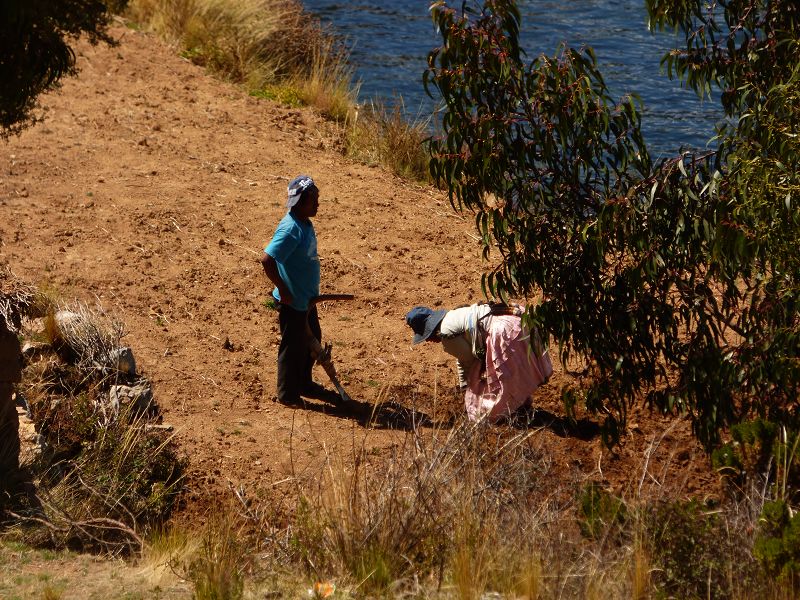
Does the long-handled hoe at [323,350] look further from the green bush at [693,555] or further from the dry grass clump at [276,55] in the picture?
the dry grass clump at [276,55]

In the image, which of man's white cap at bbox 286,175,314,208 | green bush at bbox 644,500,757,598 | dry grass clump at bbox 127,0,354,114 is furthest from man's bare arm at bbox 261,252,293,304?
dry grass clump at bbox 127,0,354,114

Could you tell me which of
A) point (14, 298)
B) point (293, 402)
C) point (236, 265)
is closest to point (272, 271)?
point (293, 402)

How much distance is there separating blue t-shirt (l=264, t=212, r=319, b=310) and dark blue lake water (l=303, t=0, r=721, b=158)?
9726mm

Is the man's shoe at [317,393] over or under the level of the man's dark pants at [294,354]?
under

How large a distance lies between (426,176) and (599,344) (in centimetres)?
720

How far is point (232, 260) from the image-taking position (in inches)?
409

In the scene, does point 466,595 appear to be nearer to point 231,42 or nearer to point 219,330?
point 219,330

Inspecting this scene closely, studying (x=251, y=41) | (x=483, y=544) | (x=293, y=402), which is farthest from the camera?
(x=251, y=41)

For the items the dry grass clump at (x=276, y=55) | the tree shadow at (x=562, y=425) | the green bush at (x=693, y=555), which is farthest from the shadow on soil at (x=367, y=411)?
the dry grass clump at (x=276, y=55)

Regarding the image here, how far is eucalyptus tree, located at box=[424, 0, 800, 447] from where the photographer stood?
534 cm

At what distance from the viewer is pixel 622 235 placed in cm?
554

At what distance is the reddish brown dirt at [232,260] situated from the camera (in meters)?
7.53

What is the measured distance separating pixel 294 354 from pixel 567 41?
46.8 feet

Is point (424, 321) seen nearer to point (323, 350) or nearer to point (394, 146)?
point (323, 350)
